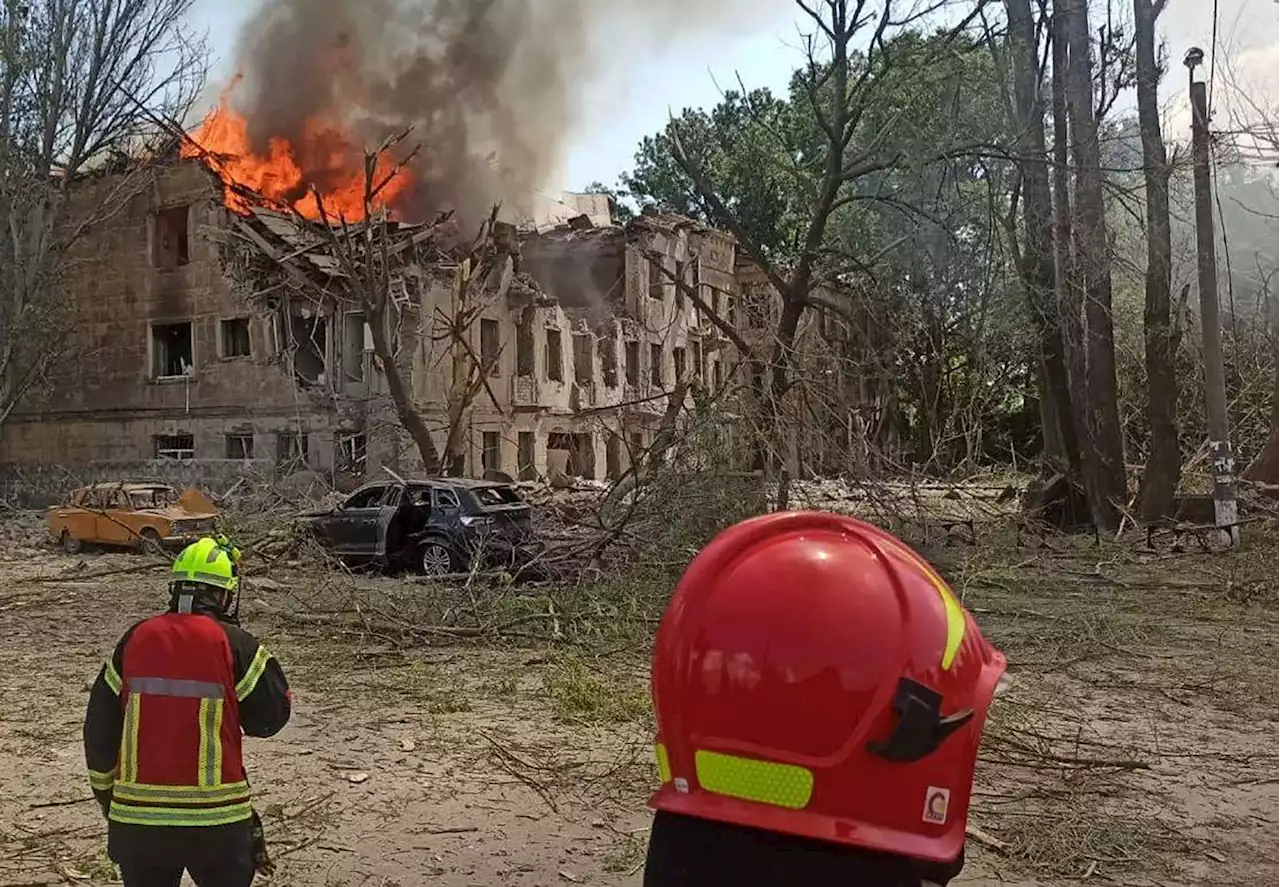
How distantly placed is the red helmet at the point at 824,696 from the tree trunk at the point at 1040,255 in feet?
55.2

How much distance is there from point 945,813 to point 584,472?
29705mm

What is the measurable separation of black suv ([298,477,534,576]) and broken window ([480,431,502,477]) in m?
11.8

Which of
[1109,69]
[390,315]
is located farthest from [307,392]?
Result: [1109,69]

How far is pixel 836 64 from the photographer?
14.4 meters

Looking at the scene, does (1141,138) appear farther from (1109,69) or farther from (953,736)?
(953,736)

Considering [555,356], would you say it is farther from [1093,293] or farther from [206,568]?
[206,568]

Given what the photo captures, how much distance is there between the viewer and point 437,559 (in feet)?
48.3

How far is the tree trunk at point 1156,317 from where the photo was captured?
1805 centimetres

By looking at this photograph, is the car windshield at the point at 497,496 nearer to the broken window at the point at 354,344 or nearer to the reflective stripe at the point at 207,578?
the reflective stripe at the point at 207,578

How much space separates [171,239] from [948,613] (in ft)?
106

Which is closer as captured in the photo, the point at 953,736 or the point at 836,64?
the point at 953,736

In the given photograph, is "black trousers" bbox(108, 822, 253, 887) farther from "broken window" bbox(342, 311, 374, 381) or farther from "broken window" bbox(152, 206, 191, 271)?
"broken window" bbox(152, 206, 191, 271)

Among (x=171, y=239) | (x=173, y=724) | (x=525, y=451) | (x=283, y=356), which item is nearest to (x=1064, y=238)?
(x=525, y=451)

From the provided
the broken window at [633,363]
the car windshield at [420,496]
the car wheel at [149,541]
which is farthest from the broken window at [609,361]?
the car windshield at [420,496]
